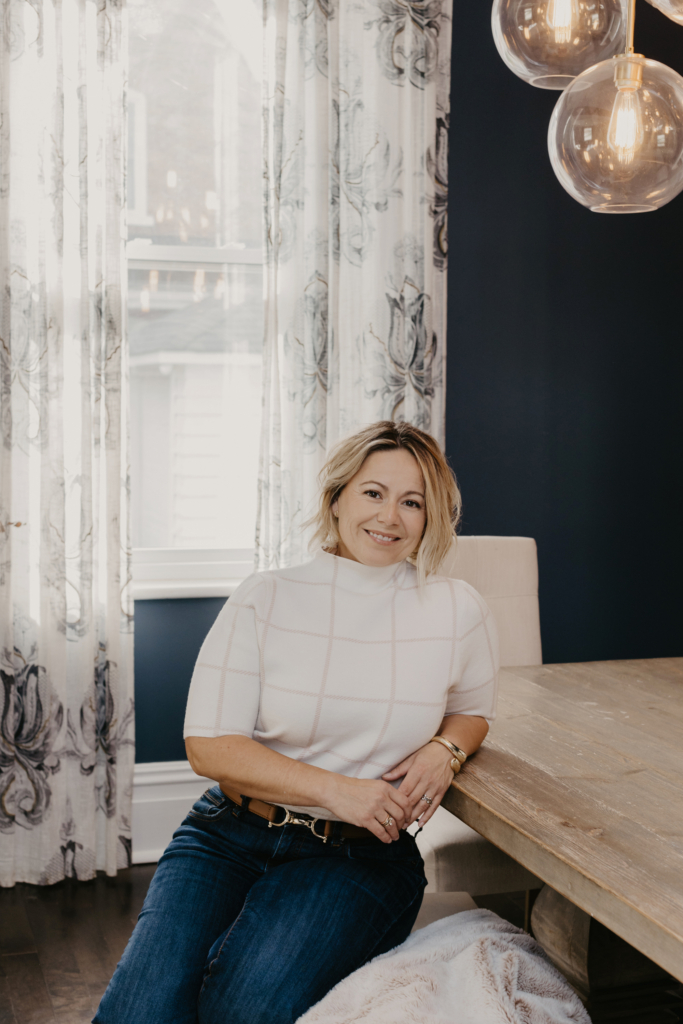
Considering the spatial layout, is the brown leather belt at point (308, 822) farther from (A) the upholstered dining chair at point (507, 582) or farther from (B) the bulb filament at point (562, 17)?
(B) the bulb filament at point (562, 17)

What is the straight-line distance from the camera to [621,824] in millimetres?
1177

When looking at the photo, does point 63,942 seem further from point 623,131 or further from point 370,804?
point 623,131

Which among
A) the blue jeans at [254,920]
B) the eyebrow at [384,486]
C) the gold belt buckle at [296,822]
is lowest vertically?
the blue jeans at [254,920]

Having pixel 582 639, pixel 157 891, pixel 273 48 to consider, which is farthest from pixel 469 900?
pixel 273 48

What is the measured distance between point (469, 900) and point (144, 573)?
1.58 m

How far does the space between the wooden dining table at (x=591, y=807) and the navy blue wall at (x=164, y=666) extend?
112 centimetres

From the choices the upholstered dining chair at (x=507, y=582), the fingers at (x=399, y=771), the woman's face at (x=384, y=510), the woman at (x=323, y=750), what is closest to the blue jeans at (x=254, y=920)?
the woman at (x=323, y=750)

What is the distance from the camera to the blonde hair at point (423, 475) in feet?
5.07

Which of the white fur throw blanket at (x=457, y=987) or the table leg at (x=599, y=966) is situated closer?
the white fur throw blanket at (x=457, y=987)

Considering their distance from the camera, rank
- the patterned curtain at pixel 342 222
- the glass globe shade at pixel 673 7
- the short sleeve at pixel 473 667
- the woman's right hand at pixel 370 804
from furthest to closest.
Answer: the patterned curtain at pixel 342 222, the short sleeve at pixel 473 667, the woman's right hand at pixel 370 804, the glass globe shade at pixel 673 7

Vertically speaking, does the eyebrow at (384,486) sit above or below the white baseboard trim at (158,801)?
above

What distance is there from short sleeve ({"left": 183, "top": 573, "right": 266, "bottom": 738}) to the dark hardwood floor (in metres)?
0.92

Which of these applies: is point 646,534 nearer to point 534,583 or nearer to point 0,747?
point 534,583

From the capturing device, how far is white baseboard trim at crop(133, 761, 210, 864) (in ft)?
8.74
